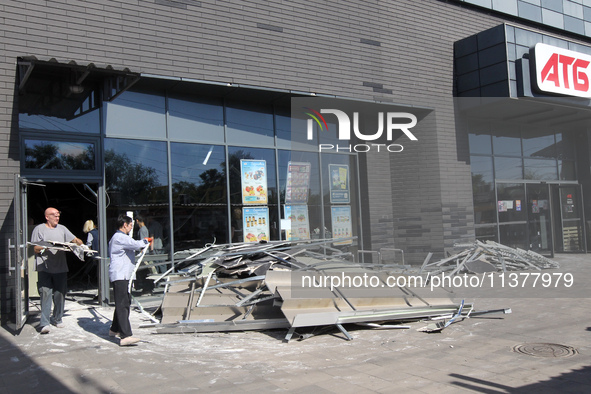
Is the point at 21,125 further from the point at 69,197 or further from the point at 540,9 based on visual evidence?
the point at 540,9

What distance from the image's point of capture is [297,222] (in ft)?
39.7

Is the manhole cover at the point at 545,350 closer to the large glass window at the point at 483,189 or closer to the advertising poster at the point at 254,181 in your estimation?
the advertising poster at the point at 254,181

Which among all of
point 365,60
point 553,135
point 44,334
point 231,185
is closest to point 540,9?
point 553,135

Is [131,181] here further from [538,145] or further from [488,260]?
[538,145]

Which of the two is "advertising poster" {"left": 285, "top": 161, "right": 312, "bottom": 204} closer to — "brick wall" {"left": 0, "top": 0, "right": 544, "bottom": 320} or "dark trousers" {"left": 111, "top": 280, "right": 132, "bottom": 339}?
"brick wall" {"left": 0, "top": 0, "right": 544, "bottom": 320}

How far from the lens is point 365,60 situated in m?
12.6

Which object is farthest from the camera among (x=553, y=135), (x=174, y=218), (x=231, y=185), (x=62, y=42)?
(x=553, y=135)

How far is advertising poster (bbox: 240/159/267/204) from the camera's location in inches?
443

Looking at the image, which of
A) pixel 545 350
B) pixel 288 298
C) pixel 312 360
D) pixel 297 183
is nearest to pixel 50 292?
pixel 288 298

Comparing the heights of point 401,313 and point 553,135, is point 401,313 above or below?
below

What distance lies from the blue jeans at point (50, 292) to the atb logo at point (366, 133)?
7.01 meters

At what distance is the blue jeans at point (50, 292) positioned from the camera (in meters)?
7.18

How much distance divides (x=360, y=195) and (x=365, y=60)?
3.51 metres

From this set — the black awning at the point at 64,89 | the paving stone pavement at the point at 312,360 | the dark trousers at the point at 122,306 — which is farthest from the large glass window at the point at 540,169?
the dark trousers at the point at 122,306
